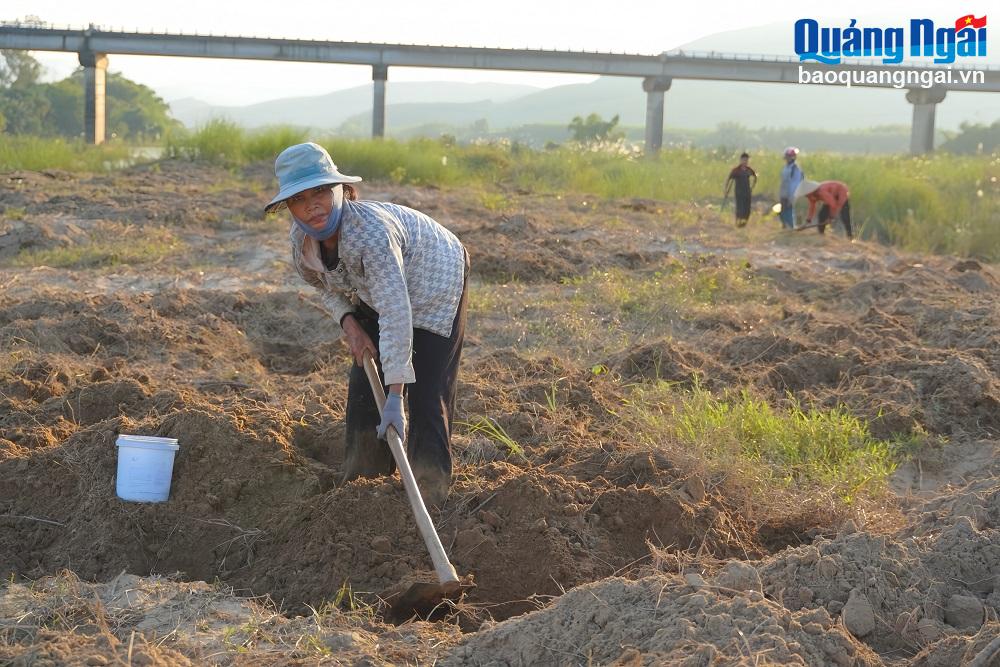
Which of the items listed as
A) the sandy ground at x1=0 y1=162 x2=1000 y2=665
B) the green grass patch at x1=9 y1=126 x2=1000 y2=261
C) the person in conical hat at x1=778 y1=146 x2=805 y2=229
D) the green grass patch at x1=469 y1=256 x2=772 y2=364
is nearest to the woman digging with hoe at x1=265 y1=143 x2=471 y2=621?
the sandy ground at x1=0 y1=162 x2=1000 y2=665

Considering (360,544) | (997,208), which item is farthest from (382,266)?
(997,208)

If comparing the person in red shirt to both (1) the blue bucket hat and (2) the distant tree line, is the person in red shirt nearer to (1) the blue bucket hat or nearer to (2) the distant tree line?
(1) the blue bucket hat

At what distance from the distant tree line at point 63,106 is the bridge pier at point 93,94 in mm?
2533

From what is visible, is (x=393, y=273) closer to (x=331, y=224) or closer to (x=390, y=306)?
(x=390, y=306)

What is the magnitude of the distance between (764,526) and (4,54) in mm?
65980

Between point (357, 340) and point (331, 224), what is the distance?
1.61ft

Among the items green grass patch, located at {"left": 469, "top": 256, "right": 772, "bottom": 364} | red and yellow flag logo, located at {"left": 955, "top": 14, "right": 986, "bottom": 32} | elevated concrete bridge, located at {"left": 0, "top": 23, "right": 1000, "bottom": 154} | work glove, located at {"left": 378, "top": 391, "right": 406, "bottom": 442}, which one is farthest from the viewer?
elevated concrete bridge, located at {"left": 0, "top": 23, "right": 1000, "bottom": 154}

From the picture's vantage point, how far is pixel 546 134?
10281 cm

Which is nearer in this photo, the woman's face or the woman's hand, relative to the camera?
the woman's face

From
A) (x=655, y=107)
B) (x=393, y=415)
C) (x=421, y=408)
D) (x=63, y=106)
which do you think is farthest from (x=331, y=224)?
(x=63, y=106)

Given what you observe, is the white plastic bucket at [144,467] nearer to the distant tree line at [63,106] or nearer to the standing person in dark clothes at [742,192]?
the standing person in dark clothes at [742,192]

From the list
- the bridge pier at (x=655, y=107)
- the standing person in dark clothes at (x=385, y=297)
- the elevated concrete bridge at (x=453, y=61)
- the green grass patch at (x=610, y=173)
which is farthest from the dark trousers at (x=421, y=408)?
the bridge pier at (x=655, y=107)

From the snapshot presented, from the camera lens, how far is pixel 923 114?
33.9 m

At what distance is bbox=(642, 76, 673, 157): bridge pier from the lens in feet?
109
